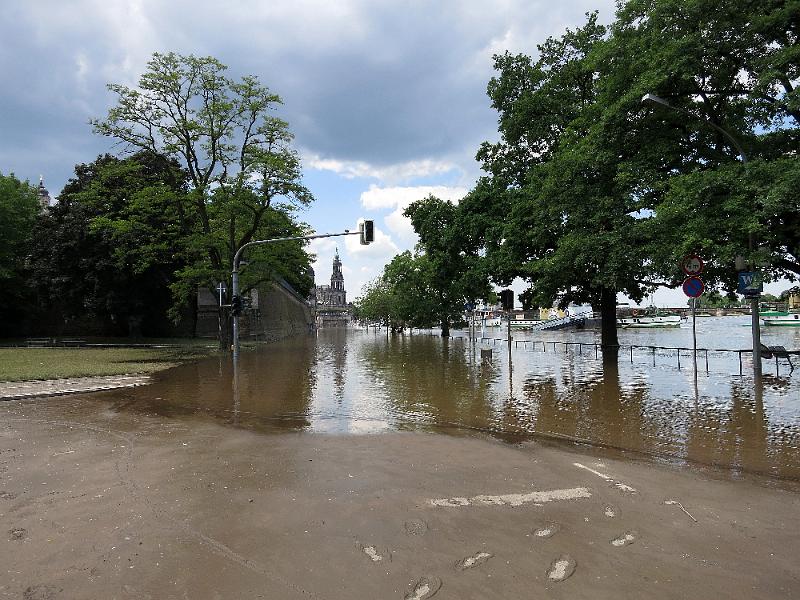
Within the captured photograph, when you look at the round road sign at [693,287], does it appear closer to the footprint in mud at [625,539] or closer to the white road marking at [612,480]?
the white road marking at [612,480]

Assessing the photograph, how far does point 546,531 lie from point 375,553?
1.55m

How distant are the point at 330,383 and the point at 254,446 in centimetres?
798

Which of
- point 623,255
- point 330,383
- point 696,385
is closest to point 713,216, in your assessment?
point 623,255

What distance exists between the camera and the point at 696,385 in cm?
1345

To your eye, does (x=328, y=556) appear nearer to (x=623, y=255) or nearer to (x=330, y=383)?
(x=330, y=383)

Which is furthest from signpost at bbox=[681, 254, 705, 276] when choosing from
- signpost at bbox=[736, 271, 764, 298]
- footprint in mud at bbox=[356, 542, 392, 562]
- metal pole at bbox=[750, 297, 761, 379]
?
footprint in mud at bbox=[356, 542, 392, 562]

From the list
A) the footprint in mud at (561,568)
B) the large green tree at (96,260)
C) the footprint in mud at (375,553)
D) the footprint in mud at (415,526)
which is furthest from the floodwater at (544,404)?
the large green tree at (96,260)

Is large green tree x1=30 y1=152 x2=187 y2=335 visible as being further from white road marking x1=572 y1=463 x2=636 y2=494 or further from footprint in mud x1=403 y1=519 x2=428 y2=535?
footprint in mud x1=403 y1=519 x2=428 y2=535

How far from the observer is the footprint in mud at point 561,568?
3.65m

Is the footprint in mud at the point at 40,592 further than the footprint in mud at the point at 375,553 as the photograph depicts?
No

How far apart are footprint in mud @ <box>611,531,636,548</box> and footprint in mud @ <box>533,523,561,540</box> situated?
0.47 metres

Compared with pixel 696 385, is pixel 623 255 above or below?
above

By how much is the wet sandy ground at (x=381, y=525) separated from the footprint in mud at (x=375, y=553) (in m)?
0.02

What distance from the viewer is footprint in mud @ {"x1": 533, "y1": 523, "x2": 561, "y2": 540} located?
4.33 meters
